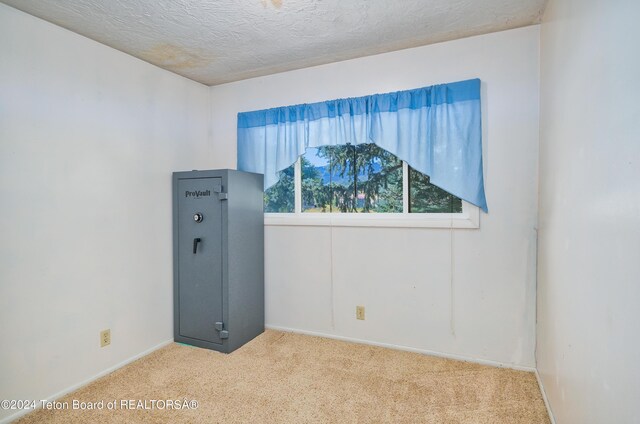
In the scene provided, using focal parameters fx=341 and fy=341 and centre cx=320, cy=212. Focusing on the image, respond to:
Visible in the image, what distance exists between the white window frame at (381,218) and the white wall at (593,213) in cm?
59

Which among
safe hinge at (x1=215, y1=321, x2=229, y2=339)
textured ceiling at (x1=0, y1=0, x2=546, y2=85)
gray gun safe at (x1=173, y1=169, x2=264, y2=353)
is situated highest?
textured ceiling at (x1=0, y1=0, x2=546, y2=85)

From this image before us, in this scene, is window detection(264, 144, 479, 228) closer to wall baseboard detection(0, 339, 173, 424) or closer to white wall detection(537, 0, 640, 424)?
white wall detection(537, 0, 640, 424)

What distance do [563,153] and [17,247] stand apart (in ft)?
9.66

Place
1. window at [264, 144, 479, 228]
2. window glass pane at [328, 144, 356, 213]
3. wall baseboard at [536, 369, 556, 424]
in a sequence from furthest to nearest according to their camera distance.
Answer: window glass pane at [328, 144, 356, 213]
window at [264, 144, 479, 228]
wall baseboard at [536, 369, 556, 424]

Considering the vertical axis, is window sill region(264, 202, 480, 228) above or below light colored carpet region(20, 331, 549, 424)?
above

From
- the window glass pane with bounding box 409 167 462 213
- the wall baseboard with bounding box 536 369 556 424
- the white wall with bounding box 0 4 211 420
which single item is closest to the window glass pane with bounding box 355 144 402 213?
the window glass pane with bounding box 409 167 462 213

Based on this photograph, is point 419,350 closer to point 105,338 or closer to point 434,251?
point 434,251

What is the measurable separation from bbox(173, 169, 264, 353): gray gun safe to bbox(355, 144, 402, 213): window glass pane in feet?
3.01

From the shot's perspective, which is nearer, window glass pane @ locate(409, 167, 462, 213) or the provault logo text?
window glass pane @ locate(409, 167, 462, 213)

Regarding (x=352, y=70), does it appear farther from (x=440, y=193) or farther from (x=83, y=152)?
(x=83, y=152)

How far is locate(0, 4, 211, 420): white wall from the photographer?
6.32ft

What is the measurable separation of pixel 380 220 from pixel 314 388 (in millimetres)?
1308

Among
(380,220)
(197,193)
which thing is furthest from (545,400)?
(197,193)

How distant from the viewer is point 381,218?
2.77 meters
